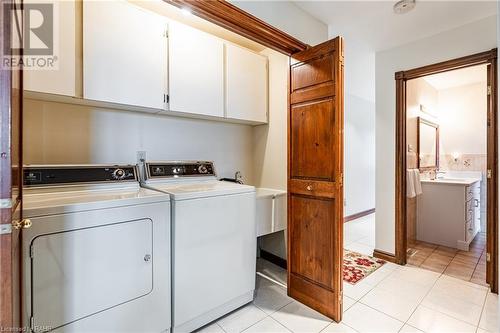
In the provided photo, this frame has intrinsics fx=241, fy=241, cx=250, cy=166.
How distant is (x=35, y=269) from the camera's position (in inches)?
43.6

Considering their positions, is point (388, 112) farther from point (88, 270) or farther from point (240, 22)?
point (88, 270)

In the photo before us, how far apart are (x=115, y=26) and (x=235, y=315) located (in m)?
2.29

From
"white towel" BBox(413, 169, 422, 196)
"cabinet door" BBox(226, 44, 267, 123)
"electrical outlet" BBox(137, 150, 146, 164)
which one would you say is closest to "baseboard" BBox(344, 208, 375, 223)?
"white towel" BBox(413, 169, 422, 196)

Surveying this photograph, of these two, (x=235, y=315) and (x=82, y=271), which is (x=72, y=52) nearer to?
(x=82, y=271)

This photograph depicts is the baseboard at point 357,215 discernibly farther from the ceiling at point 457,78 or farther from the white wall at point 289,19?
the white wall at point 289,19

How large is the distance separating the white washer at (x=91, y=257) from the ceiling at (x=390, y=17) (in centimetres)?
218

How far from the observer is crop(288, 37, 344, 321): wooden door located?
5.78 ft

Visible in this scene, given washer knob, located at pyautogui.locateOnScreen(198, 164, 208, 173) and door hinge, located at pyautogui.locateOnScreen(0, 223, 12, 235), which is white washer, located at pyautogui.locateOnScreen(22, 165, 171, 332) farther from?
washer knob, located at pyautogui.locateOnScreen(198, 164, 208, 173)

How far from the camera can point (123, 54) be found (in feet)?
5.61

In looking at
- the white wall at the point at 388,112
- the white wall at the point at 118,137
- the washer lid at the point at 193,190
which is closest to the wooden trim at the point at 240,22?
the white wall at the point at 118,137

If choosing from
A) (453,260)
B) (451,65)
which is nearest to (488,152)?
(451,65)

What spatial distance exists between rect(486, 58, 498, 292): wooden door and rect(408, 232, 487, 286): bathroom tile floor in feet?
0.77

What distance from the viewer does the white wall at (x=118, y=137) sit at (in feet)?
5.47

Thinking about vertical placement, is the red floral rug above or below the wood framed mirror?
below
